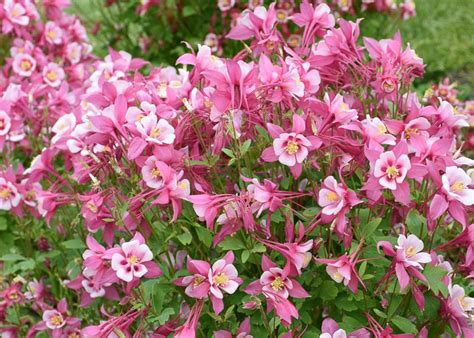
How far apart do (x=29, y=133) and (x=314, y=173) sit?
Answer: 1461mm

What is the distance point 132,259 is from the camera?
212 cm

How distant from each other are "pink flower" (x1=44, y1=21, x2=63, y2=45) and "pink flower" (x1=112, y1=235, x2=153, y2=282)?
2084 millimetres

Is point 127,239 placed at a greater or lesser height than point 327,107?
lesser

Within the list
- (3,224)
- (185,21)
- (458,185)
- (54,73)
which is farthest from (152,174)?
(185,21)

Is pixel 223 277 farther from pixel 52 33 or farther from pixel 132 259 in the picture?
pixel 52 33

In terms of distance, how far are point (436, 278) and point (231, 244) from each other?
55cm

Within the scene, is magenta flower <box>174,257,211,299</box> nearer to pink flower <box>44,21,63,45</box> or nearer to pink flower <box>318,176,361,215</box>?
pink flower <box>318,176,361,215</box>

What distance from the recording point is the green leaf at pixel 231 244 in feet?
7.00

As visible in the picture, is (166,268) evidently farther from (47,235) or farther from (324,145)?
(47,235)

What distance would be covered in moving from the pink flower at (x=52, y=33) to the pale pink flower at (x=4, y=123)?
104 cm

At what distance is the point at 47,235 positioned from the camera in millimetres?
3166

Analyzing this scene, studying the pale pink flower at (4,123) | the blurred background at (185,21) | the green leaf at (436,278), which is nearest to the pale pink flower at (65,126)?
the pale pink flower at (4,123)

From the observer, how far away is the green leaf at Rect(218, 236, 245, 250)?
2.13 meters

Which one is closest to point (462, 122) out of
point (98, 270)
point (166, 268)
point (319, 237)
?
point (319, 237)
